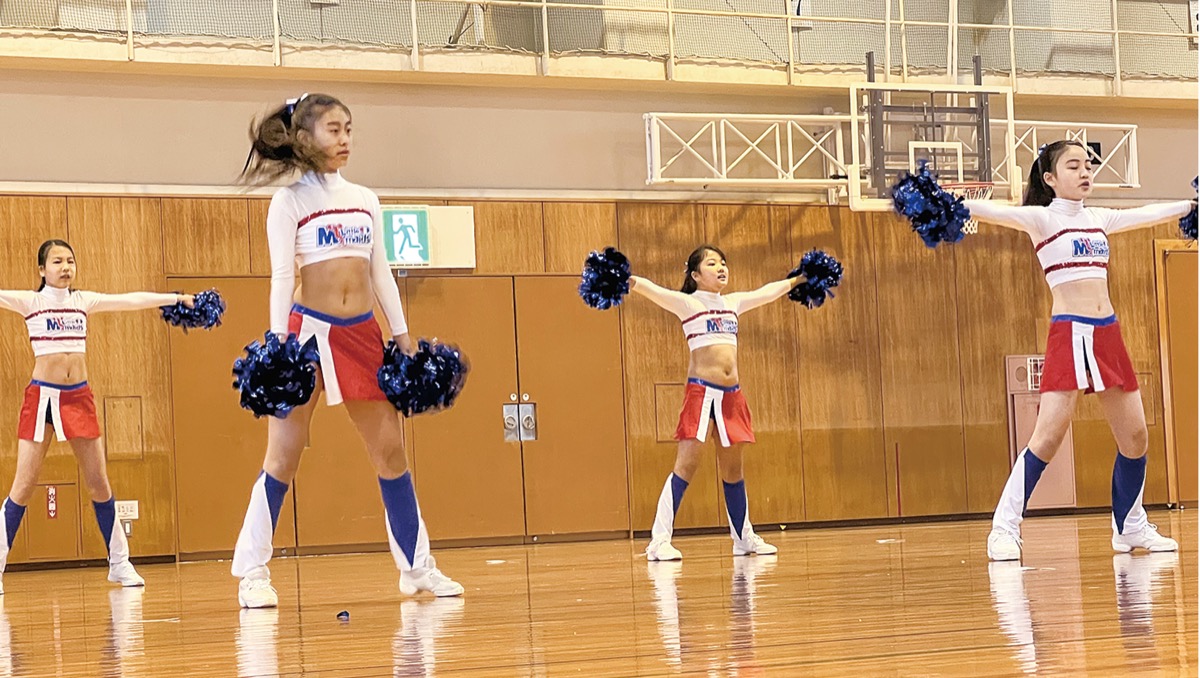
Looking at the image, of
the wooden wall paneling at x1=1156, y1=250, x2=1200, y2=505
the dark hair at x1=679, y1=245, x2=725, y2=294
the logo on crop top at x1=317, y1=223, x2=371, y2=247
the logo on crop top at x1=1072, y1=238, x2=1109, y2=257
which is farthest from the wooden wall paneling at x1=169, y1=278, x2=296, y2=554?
the wooden wall paneling at x1=1156, y1=250, x2=1200, y2=505

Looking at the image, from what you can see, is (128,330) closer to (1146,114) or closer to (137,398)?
(137,398)

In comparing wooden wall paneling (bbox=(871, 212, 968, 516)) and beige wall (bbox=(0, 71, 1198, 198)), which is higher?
beige wall (bbox=(0, 71, 1198, 198))

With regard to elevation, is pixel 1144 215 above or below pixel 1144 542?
above

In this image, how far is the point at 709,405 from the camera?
7.80m

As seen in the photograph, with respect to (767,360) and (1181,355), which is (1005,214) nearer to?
(767,360)

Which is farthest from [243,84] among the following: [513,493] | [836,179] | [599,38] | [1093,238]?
[1093,238]

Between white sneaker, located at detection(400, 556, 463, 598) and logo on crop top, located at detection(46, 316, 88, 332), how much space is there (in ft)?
10.1

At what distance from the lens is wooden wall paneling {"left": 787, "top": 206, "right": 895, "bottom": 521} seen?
1141 centimetres

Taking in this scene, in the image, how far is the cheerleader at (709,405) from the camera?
775 centimetres

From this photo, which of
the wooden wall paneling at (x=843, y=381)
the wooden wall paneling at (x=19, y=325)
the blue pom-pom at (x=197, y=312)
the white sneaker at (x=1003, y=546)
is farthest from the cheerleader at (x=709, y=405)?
the wooden wall paneling at (x=19, y=325)

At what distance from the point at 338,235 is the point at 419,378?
558 mm

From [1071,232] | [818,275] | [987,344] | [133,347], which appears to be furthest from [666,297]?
[987,344]

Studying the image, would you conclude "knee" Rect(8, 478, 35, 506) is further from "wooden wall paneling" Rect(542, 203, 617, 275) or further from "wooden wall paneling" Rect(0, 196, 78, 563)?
"wooden wall paneling" Rect(542, 203, 617, 275)

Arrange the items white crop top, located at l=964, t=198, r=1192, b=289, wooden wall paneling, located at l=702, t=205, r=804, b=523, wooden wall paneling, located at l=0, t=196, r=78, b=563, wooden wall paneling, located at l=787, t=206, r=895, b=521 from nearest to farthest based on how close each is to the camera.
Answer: white crop top, located at l=964, t=198, r=1192, b=289 → wooden wall paneling, located at l=0, t=196, r=78, b=563 → wooden wall paneling, located at l=702, t=205, r=804, b=523 → wooden wall paneling, located at l=787, t=206, r=895, b=521
